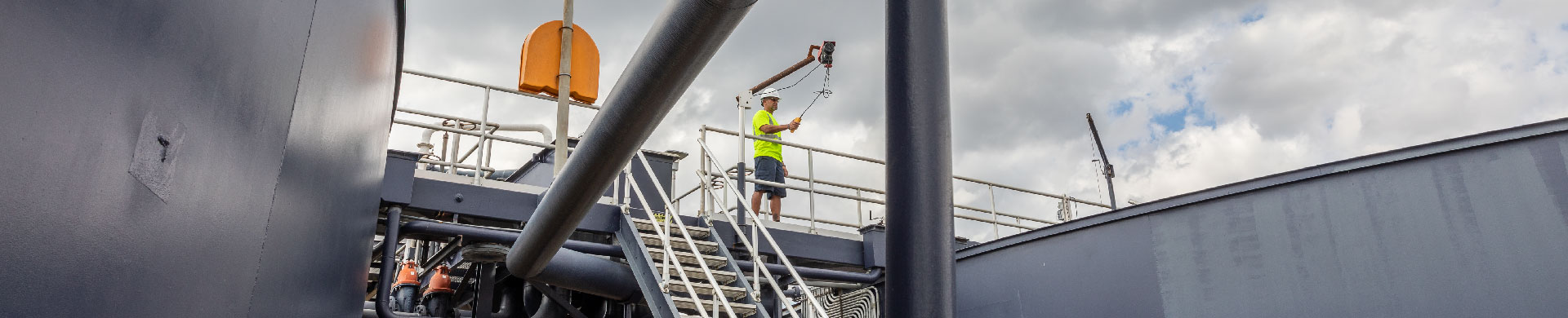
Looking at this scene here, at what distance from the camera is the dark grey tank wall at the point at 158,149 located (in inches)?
54.4

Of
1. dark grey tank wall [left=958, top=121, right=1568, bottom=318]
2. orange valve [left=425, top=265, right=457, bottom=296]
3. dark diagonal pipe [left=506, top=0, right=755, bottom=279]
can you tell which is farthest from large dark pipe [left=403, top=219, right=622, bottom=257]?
dark diagonal pipe [left=506, top=0, right=755, bottom=279]

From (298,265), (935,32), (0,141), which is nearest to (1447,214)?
(935,32)

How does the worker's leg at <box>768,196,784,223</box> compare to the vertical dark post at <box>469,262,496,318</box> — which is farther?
the worker's leg at <box>768,196,784,223</box>

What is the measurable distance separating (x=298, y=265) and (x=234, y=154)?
1344mm

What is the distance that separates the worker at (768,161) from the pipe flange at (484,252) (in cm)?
322

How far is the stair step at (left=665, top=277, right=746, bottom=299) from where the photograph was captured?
362 inches

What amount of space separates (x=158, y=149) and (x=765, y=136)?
10517 mm

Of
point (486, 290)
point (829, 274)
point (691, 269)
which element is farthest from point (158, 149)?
point (829, 274)

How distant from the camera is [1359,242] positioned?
7492mm

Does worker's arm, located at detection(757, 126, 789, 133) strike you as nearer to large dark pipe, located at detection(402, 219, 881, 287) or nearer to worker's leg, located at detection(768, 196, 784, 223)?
worker's leg, located at detection(768, 196, 784, 223)

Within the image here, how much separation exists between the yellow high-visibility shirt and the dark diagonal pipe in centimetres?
838

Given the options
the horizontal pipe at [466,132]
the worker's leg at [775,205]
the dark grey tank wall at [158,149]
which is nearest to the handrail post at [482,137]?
the horizontal pipe at [466,132]

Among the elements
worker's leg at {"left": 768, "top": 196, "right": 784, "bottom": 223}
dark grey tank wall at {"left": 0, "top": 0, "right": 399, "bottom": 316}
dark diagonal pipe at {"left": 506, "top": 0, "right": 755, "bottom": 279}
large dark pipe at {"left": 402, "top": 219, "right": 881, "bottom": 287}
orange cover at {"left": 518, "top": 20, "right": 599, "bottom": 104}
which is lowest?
dark grey tank wall at {"left": 0, "top": 0, "right": 399, "bottom": 316}

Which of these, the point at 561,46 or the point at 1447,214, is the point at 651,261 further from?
the point at 1447,214
